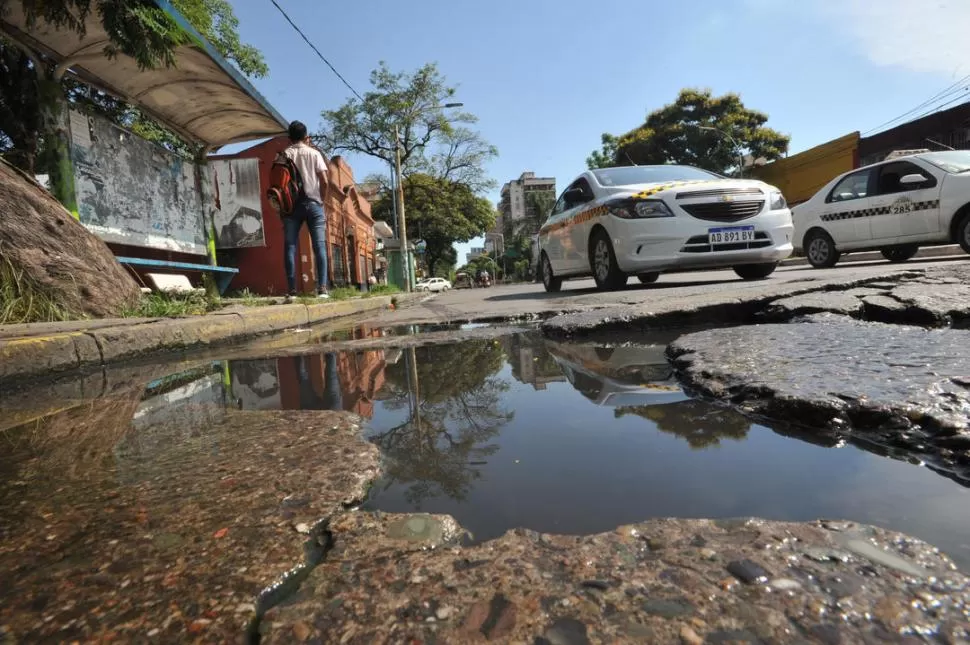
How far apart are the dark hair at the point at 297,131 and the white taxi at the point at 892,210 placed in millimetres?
7445

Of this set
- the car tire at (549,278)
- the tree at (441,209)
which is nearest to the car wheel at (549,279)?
the car tire at (549,278)

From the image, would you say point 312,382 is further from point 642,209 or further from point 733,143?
point 733,143

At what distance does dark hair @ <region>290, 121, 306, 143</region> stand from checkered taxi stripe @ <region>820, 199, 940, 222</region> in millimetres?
7487

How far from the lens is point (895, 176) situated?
7.11m

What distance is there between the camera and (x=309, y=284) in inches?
537

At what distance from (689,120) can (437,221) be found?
659 inches

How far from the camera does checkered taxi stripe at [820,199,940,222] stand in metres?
6.60

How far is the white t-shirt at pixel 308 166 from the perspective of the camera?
6.36 meters

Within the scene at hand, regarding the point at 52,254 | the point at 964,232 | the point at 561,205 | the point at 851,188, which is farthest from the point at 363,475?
the point at 851,188

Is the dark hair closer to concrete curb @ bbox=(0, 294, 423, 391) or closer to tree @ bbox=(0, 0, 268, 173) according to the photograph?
tree @ bbox=(0, 0, 268, 173)

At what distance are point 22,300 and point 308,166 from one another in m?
3.55

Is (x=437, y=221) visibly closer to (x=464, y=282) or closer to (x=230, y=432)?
(x=464, y=282)

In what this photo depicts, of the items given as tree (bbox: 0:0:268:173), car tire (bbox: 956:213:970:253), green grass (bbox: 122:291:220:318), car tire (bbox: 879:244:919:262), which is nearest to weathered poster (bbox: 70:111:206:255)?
tree (bbox: 0:0:268:173)

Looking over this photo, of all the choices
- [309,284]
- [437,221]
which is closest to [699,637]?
[309,284]
